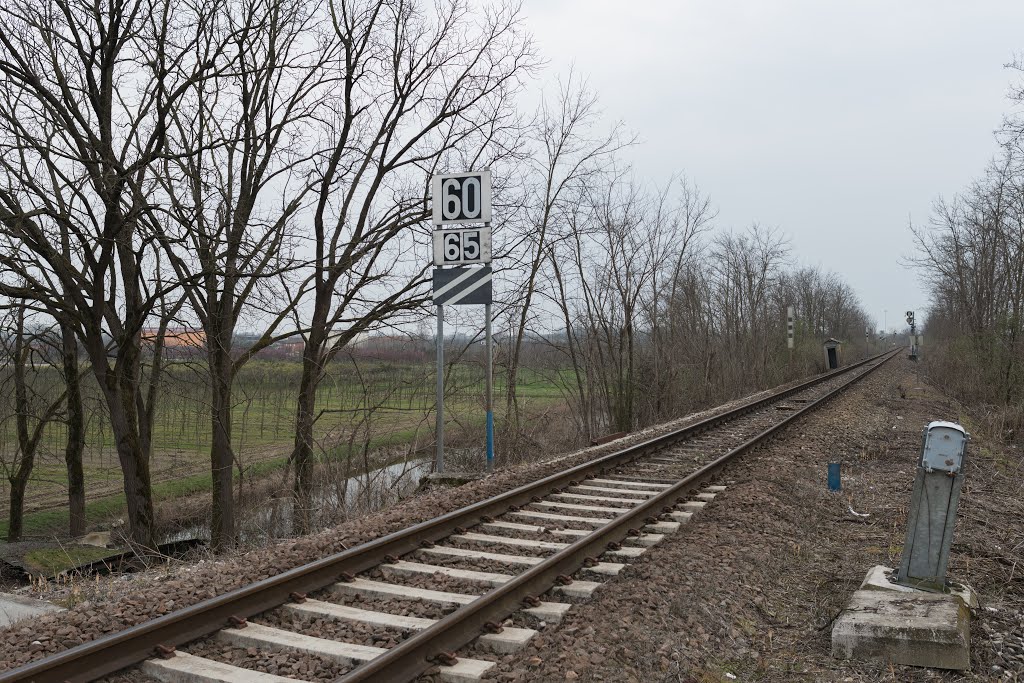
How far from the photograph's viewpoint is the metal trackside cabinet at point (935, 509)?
5449 millimetres

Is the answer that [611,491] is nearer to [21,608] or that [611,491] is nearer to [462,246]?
[462,246]

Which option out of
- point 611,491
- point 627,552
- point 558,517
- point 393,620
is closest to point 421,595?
point 393,620

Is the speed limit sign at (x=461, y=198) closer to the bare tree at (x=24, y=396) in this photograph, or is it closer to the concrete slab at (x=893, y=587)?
the concrete slab at (x=893, y=587)

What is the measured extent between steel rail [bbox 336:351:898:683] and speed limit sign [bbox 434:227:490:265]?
426 centimetres

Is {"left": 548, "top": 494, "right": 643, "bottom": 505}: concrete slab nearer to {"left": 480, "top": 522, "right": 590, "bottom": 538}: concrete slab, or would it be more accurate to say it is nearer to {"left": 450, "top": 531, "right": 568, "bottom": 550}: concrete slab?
{"left": 480, "top": 522, "right": 590, "bottom": 538}: concrete slab

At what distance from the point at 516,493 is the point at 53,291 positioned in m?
10.2

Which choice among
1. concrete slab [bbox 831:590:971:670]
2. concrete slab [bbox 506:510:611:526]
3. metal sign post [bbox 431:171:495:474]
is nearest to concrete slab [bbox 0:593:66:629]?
concrete slab [bbox 506:510:611:526]

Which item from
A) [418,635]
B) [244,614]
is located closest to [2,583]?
[244,614]

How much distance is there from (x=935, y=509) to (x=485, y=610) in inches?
127

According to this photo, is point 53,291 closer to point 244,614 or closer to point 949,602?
point 244,614

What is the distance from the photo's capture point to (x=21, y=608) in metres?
5.82

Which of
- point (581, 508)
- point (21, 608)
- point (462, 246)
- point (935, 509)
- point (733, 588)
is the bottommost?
point (21, 608)

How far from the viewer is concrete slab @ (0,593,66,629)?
218 inches

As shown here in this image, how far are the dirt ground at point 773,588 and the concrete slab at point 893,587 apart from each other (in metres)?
0.14
